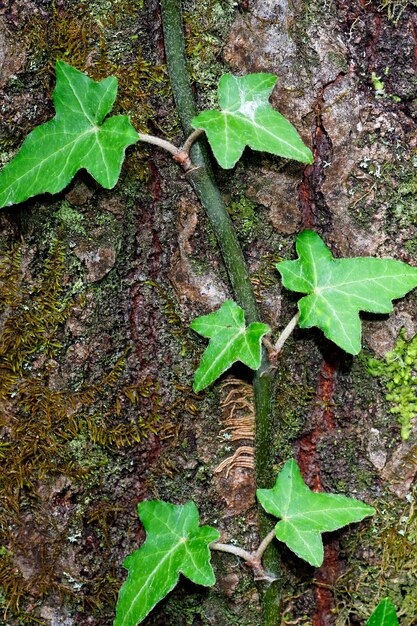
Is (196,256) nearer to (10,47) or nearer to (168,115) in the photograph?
(168,115)

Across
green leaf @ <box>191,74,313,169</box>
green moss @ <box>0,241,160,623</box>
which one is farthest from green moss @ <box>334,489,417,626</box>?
green leaf @ <box>191,74,313,169</box>

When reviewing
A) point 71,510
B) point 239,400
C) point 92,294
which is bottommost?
point 71,510

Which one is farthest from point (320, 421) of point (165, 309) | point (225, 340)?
point (165, 309)

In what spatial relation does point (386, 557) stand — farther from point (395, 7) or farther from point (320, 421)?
point (395, 7)

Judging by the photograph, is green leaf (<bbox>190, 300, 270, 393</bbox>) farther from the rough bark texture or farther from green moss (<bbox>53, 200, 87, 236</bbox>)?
green moss (<bbox>53, 200, 87, 236</bbox>)

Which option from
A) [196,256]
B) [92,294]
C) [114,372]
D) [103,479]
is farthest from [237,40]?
[103,479]

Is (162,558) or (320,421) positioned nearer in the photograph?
(162,558)

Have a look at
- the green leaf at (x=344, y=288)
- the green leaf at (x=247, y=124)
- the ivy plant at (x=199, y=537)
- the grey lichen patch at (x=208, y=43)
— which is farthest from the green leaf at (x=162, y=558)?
the grey lichen patch at (x=208, y=43)

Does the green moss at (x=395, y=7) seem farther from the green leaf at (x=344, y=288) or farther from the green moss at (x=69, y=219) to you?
the green moss at (x=69, y=219)

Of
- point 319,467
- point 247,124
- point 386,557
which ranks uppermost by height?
point 247,124
